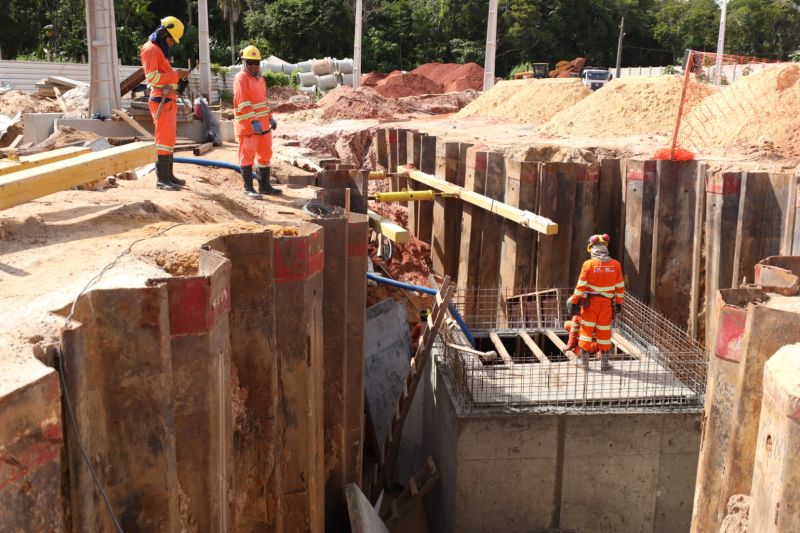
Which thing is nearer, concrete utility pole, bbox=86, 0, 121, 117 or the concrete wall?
the concrete wall

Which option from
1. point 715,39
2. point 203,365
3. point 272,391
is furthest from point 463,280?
point 715,39

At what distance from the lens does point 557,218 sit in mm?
11125

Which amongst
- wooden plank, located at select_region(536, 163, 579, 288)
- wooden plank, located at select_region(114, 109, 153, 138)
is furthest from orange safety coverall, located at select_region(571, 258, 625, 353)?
wooden plank, located at select_region(114, 109, 153, 138)

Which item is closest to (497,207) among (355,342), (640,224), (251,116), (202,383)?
(640,224)

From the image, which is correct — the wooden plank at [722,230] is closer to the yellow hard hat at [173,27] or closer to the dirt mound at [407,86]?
the yellow hard hat at [173,27]

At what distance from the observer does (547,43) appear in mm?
54438

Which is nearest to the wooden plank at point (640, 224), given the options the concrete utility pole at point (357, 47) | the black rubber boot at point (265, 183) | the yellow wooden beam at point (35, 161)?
the black rubber boot at point (265, 183)

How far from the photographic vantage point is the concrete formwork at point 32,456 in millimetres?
3020

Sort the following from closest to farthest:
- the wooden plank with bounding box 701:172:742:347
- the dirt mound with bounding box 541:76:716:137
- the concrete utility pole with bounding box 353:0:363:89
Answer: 1. the wooden plank with bounding box 701:172:742:347
2. the dirt mound with bounding box 541:76:716:137
3. the concrete utility pole with bounding box 353:0:363:89

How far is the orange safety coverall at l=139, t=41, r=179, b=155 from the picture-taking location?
870cm

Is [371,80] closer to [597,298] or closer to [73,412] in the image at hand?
[597,298]

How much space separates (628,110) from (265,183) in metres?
10.5

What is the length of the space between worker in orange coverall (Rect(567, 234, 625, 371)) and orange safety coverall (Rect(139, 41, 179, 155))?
4.73m

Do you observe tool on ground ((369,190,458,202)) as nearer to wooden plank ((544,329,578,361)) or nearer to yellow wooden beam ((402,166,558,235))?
yellow wooden beam ((402,166,558,235))
